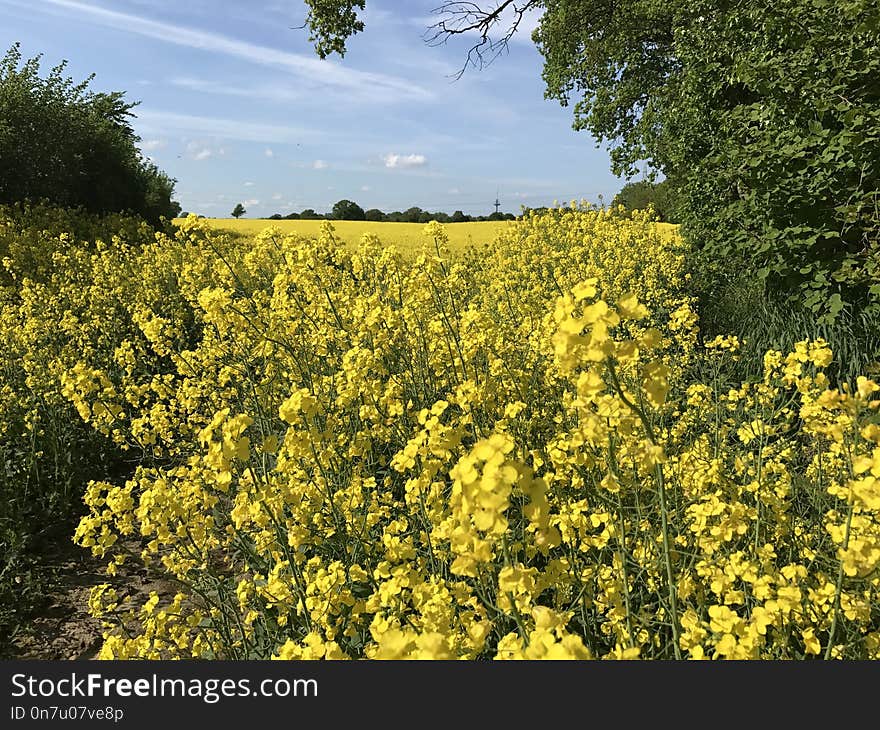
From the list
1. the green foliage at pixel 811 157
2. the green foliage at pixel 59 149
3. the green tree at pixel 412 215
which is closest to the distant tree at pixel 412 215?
the green tree at pixel 412 215

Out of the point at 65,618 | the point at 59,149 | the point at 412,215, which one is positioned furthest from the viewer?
the point at 412,215

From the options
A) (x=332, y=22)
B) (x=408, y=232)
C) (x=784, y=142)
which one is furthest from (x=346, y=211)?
(x=784, y=142)

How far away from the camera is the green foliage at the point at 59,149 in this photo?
15453 mm

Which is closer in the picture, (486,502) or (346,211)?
(486,502)

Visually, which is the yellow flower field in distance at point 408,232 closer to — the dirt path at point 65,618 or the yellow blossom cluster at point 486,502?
the yellow blossom cluster at point 486,502

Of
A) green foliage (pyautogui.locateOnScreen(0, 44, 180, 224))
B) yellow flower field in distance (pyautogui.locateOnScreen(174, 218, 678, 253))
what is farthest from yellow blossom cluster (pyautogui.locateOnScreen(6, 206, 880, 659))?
green foliage (pyautogui.locateOnScreen(0, 44, 180, 224))

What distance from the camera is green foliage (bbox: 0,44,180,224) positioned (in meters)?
15.5

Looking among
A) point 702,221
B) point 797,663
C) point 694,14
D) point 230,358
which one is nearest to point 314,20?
point 694,14

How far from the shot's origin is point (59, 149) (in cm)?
1620

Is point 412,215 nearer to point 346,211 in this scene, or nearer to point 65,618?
point 346,211

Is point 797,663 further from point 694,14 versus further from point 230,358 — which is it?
point 694,14

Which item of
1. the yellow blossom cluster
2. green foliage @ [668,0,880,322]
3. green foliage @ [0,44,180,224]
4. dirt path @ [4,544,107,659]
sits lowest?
dirt path @ [4,544,107,659]

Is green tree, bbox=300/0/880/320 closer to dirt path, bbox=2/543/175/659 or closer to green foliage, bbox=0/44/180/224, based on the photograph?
dirt path, bbox=2/543/175/659

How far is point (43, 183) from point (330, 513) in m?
17.4
